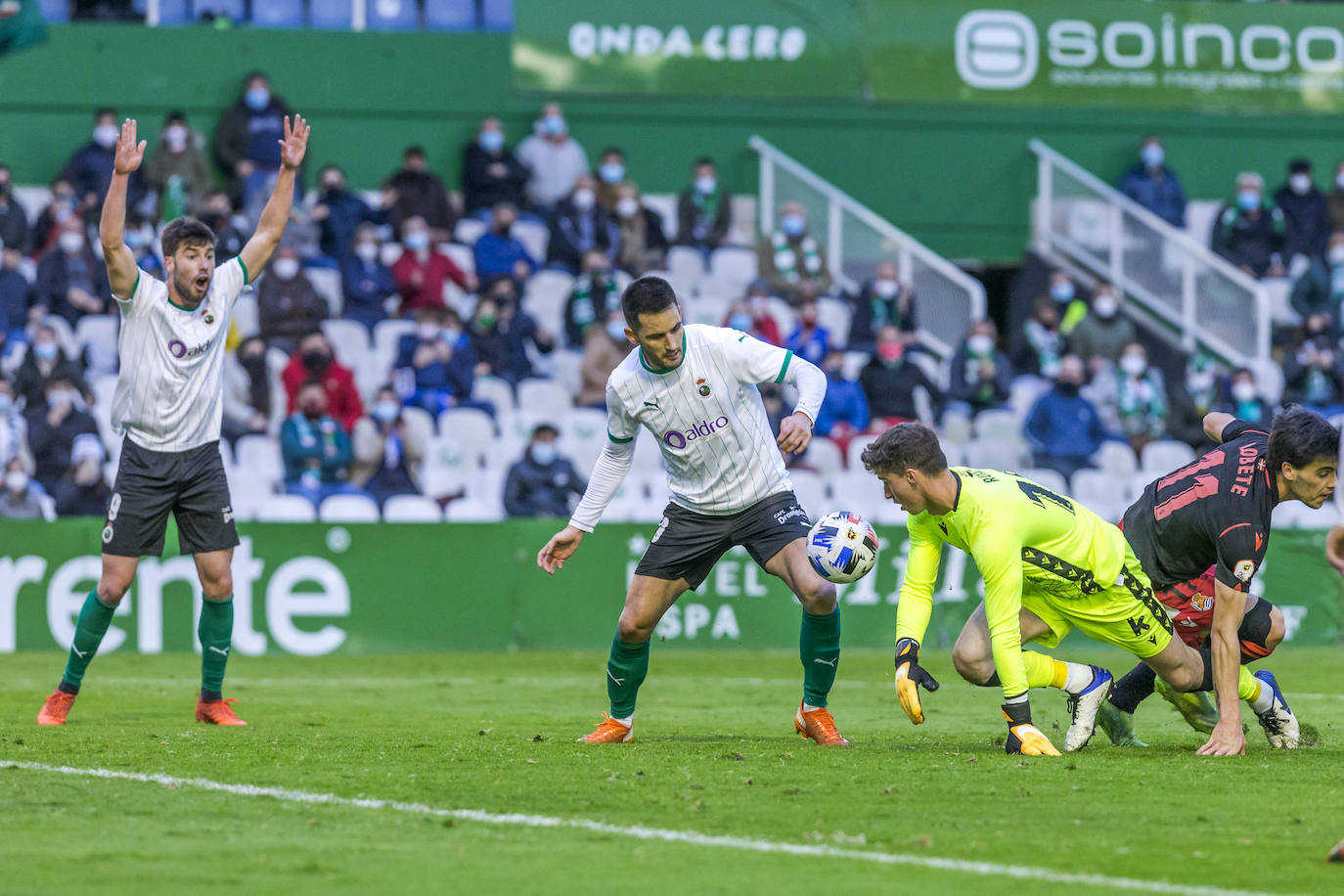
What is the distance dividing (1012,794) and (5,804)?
3.49 meters

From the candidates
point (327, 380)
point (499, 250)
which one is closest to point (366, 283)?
point (499, 250)

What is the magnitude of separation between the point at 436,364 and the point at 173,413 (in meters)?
8.81

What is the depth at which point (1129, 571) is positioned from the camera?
7945 mm

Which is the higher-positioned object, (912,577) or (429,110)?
(429,110)

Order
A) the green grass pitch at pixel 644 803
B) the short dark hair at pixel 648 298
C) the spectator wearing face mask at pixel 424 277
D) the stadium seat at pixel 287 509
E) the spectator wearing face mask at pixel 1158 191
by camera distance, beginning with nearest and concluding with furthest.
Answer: the green grass pitch at pixel 644 803 → the short dark hair at pixel 648 298 → the stadium seat at pixel 287 509 → the spectator wearing face mask at pixel 424 277 → the spectator wearing face mask at pixel 1158 191

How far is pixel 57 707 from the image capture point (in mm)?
9320

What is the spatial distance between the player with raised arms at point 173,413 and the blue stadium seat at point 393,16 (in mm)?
13581

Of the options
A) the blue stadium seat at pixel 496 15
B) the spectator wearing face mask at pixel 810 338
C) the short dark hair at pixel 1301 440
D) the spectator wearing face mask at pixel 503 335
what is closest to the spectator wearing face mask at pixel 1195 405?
the spectator wearing face mask at pixel 810 338

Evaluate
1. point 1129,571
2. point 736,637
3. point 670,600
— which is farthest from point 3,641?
point 1129,571

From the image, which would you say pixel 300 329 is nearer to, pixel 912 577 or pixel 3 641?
pixel 3 641

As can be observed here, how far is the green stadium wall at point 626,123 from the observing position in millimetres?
21562

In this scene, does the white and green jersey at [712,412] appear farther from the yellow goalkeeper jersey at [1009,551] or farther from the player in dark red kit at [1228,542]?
the player in dark red kit at [1228,542]

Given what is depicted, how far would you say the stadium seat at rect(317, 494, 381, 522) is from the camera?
1616 centimetres

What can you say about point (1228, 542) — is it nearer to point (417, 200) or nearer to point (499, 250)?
point (499, 250)
